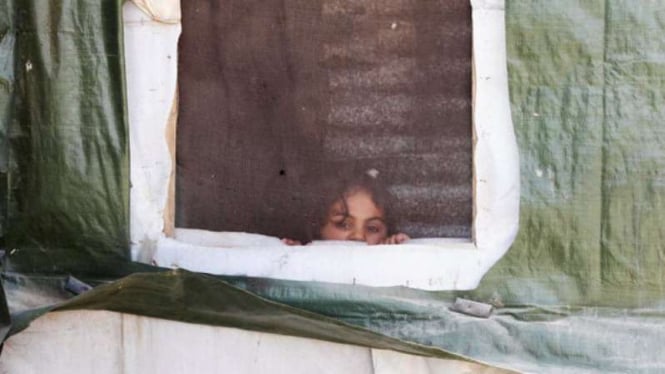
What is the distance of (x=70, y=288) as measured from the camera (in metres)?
2.53

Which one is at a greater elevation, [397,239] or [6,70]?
[6,70]

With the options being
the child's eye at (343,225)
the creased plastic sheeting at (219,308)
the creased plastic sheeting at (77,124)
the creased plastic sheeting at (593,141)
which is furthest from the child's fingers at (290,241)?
the creased plastic sheeting at (593,141)

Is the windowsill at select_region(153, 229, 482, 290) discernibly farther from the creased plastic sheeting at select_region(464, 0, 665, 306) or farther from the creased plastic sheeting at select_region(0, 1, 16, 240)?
the creased plastic sheeting at select_region(0, 1, 16, 240)

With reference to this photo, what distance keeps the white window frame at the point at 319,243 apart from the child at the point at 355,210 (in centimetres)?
6

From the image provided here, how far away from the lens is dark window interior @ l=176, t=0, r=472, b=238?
2.57m

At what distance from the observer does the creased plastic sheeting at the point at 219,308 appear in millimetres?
2420

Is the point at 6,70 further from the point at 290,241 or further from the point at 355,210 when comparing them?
the point at 355,210

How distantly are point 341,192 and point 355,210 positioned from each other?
0.19ft

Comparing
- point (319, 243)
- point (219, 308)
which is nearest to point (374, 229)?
point (319, 243)

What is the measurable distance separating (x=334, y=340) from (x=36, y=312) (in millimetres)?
683

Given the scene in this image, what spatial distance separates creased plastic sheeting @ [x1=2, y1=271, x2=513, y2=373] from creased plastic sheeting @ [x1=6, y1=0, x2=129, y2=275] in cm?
11

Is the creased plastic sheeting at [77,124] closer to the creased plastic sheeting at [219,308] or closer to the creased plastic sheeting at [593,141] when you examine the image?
the creased plastic sheeting at [219,308]

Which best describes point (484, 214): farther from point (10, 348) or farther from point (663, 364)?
point (10, 348)

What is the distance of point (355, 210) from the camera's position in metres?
2.62
